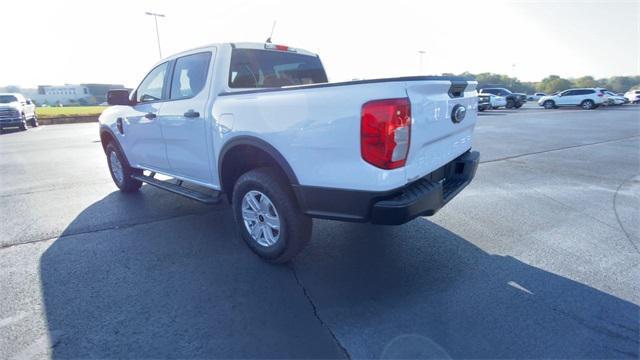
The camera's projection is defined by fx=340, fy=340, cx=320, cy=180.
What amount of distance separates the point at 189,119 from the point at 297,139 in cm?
165

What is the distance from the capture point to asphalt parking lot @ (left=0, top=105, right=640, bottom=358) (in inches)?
86.0

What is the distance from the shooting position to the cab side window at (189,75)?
366 centimetres

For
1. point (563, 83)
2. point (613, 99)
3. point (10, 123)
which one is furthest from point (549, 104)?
point (563, 83)

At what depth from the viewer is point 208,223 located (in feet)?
13.8

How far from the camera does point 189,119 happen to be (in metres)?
3.64

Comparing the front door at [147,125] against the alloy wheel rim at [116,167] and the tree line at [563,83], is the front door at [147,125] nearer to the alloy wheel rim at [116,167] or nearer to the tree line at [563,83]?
the alloy wheel rim at [116,167]

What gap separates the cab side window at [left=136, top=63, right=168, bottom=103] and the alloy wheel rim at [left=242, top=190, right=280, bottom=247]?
2.14 meters

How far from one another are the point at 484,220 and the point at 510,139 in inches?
327

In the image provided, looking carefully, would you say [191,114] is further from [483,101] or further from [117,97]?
[483,101]

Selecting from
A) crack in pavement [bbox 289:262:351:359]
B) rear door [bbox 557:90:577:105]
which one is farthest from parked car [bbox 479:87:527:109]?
crack in pavement [bbox 289:262:351:359]

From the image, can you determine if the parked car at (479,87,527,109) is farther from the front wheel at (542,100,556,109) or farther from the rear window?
the rear window

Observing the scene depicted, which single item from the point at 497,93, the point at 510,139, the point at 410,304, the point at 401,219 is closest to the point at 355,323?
the point at 410,304

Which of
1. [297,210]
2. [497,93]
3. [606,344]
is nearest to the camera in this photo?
[606,344]

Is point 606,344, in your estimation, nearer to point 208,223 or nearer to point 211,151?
point 211,151
